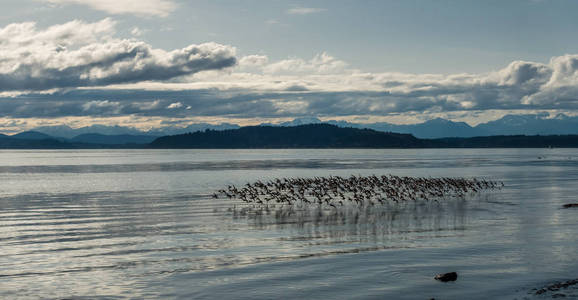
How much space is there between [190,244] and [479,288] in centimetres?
1529

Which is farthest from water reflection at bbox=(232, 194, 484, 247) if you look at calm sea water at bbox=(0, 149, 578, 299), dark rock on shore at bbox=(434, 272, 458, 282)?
dark rock on shore at bbox=(434, 272, 458, 282)

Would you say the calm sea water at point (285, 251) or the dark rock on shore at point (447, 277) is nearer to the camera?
the calm sea water at point (285, 251)

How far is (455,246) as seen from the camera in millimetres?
28734

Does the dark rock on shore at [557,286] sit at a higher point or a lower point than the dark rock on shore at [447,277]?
lower

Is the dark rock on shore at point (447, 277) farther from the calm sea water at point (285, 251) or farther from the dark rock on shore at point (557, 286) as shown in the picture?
the dark rock on shore at point (557, 286)

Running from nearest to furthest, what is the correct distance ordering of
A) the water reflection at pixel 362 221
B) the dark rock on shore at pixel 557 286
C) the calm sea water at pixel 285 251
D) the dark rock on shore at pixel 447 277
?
the dark rock on shore at pixel 557 286
the calm sea water at pixel 285 251
the dark rock on shore at pixel 447 277
the water reflection at pixel 362 221

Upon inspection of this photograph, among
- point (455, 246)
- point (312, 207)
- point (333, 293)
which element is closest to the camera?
point (333, 293)

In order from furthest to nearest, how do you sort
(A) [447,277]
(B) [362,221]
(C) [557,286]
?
(B) [362,221], (A) [447,277], (C) [557,286]

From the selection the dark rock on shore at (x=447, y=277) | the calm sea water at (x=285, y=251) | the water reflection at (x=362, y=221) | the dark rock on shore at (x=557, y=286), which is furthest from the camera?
the water reflection at (x=362, y=221)

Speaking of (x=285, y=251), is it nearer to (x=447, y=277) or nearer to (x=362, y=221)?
(x=447, y=277)

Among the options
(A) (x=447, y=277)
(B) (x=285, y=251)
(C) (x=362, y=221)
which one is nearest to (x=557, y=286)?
(A) (x=447, y=277)

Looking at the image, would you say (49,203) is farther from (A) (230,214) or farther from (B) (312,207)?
(B) (312,207)

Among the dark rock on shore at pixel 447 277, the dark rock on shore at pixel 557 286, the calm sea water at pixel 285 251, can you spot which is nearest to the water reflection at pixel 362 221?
the calm sea water at pixel 285 251

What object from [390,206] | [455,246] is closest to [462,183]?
[390,206]
